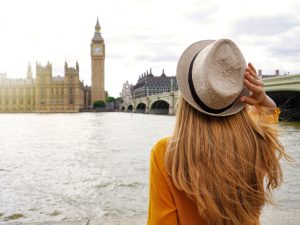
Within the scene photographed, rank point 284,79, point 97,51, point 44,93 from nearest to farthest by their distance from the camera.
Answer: point 284,79, point 44,93, point 97,51

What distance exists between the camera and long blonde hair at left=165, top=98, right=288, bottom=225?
111 cm

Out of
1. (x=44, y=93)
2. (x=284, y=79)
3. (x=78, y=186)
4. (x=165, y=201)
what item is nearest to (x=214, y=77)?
(x=165, y=201)

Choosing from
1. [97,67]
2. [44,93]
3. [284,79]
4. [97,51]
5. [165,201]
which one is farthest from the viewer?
[97,51]

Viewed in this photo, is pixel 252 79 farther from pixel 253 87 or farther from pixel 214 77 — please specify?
pixel 214 77

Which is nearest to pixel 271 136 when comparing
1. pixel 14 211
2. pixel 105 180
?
pixel 14 211

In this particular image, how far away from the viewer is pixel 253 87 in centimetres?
119

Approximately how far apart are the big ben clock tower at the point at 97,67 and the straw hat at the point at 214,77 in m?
97.2

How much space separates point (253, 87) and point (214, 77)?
160 millimetres

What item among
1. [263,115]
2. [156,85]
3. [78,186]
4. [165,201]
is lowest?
[78,186]

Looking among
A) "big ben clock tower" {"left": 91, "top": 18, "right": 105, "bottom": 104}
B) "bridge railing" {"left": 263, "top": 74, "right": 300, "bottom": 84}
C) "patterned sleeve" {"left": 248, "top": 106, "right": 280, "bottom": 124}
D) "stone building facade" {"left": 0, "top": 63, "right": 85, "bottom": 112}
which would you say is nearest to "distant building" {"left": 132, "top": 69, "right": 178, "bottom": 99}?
"big ben clock tower" {"left": 91, "top": 18, "right": 105, "bottom": 104}

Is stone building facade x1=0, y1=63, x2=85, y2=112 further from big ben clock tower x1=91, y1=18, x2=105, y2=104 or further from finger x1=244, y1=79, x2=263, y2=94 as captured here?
finger x1=244, y1=79, x2=263, y2=94

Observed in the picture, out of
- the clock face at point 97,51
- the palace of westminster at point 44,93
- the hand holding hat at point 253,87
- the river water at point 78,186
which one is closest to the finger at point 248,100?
the hand holding hat at point 253,87

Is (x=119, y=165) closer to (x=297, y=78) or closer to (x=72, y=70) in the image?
(x=297, y=78)

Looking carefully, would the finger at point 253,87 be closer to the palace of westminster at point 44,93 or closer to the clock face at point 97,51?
the palace of westminster at point 44,93
